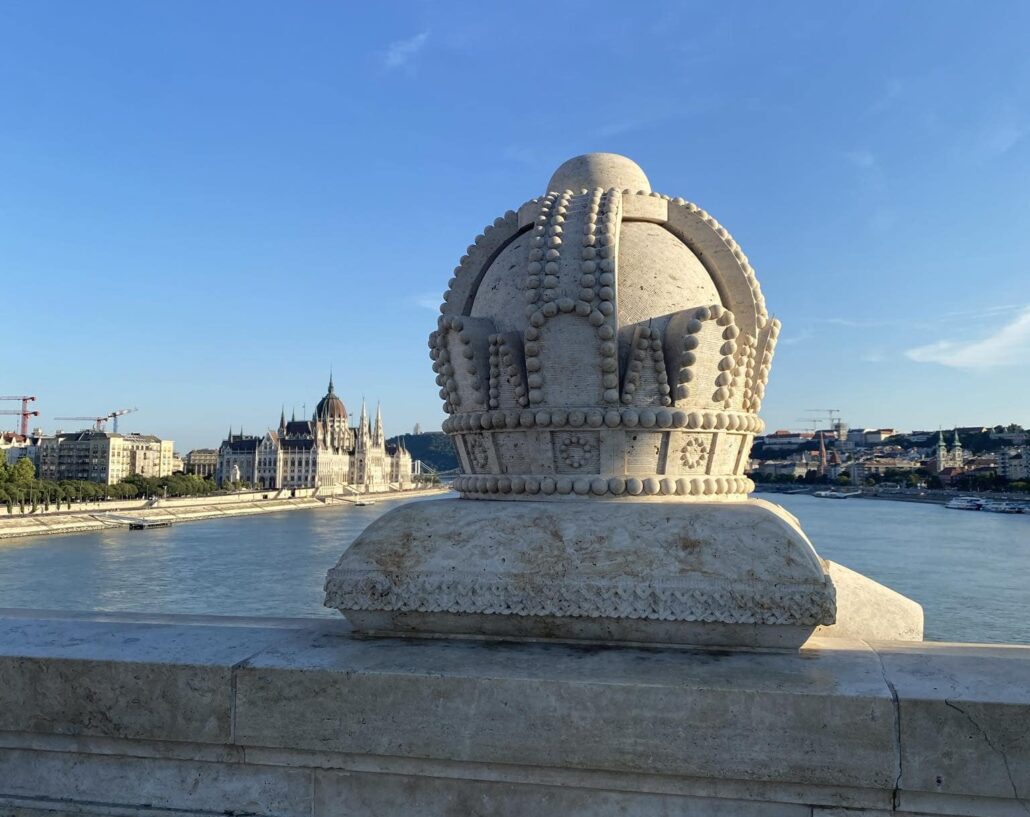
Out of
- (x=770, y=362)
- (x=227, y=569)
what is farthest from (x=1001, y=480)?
(x=770, y=362)

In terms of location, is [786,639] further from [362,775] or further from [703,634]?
[362,775]

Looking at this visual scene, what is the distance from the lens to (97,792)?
260 cm

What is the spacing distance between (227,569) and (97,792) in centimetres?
3483

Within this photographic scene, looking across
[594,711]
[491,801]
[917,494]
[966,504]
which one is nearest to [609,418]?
[594,711]

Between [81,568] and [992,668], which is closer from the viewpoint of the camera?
[992,668]

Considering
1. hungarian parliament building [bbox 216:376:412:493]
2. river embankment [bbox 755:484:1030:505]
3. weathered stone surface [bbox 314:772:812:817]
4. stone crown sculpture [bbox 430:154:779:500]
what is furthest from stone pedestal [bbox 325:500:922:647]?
hungarian parliament building [bbox 216:376:412:493]

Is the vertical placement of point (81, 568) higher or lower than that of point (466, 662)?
lower

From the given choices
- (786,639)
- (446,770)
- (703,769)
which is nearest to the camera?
(703,769)

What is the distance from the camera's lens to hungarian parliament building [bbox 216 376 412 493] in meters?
129

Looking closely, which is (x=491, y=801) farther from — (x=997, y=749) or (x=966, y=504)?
(x=966, y=504)

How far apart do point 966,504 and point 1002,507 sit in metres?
5.02

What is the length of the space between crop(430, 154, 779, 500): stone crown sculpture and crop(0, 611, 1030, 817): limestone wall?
3.59 feet

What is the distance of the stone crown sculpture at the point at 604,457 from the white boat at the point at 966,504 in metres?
93.4

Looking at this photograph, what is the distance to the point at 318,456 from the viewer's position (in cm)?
12900
